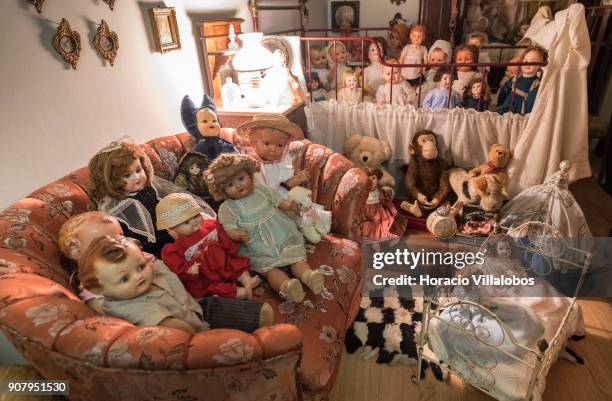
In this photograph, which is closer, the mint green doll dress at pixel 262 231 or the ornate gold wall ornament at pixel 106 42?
the mint green doll dress at pixel 262 231

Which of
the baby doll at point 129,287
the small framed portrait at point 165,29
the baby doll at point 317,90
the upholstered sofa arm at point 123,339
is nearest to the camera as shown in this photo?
the upholstered sofa arm at point 123,339

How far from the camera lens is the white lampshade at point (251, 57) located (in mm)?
2398

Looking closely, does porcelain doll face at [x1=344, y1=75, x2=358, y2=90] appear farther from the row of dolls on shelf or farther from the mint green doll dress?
the mint green doll dress

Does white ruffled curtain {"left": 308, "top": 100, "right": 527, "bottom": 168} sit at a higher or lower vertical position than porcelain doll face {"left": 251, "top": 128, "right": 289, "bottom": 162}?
lower

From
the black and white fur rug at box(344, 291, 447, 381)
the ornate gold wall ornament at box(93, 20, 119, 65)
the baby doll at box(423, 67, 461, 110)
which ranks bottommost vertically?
the black and white fur rug at box(344, 291, 447, 381)

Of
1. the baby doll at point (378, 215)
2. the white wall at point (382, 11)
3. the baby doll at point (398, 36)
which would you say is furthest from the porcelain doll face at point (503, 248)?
the white wall at point (382, 11)

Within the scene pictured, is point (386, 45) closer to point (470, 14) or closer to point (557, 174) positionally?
point (470, 14)

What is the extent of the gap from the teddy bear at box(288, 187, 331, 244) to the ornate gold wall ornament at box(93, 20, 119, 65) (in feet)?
3.71

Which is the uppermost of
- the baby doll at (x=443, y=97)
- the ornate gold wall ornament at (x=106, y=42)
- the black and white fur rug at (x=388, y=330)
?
the ornate gold wall ornament at (x=106, y=42)

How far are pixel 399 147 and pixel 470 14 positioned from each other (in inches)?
103

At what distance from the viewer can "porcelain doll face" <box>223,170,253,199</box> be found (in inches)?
58.6

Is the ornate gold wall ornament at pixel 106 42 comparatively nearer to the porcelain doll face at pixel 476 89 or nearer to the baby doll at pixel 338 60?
the baby doll at pixel 338 60

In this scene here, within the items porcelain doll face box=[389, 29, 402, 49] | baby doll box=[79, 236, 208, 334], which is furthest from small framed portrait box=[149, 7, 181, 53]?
porcelain doll face box=[389, 29, 402, 49]

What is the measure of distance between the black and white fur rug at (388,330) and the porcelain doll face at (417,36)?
2749 millimetres
